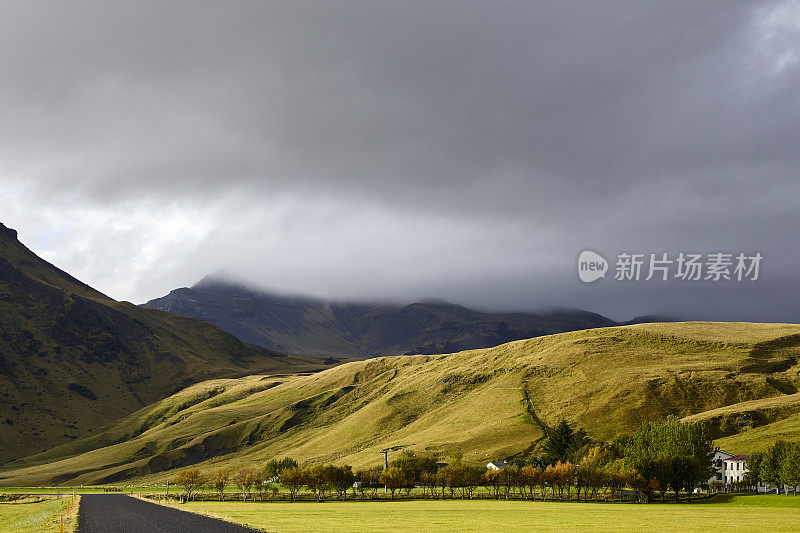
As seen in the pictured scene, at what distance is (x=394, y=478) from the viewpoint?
545ft

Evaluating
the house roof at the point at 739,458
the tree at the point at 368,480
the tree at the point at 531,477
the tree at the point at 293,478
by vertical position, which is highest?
the house roof at the point at 739,458

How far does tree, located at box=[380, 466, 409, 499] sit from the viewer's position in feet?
545

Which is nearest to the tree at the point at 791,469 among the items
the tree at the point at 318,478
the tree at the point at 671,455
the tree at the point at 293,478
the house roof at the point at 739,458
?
the tree at the point at 671,455

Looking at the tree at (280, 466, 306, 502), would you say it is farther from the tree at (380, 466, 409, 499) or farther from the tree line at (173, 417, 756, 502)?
the tree at (380, 466, 409, 499)

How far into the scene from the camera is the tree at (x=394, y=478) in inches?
6539

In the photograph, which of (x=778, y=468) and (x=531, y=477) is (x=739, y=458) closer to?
(x=778, y=468)

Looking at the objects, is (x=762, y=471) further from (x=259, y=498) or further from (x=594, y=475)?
(x=259, y=498)

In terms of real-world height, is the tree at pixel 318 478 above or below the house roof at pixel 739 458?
below

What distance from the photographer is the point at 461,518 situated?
87.4m

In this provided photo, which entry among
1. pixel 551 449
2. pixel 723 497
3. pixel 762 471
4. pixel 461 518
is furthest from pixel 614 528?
pixel 551 449

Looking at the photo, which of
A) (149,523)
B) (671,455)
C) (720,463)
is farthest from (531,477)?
(149,523)

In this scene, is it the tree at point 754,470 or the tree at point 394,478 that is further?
the tree at point 394,478

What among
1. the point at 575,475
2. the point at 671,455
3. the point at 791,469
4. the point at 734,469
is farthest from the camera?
the point at 734,469

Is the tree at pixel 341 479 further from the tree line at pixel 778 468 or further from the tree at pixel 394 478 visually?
the tree line at pixel 778 468
